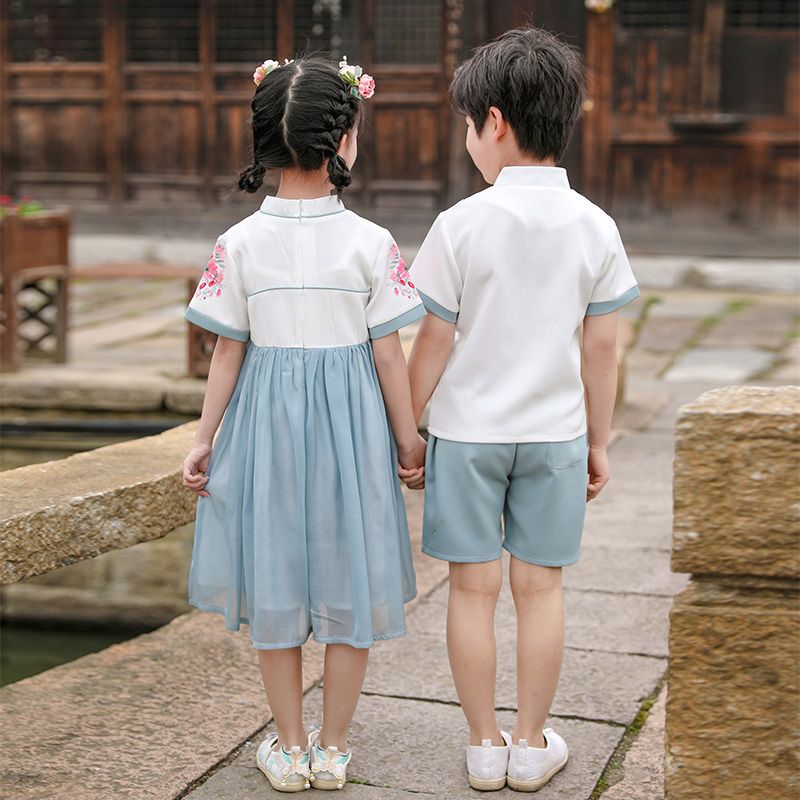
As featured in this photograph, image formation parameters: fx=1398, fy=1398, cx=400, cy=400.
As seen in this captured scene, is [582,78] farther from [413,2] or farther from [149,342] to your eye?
[413,2]

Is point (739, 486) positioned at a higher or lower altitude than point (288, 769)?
higher

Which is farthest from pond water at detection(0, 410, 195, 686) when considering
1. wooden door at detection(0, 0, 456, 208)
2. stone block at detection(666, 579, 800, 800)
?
wooden door at detection(0, 0, 456, 208)

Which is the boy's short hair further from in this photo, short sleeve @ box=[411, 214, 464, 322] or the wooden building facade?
the wooden building facade

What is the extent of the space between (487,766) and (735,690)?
575 millimetres

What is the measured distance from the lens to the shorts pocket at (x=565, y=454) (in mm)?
2422

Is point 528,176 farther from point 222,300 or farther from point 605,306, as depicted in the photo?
point 222,300

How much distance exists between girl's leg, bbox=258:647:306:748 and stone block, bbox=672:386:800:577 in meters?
0.77

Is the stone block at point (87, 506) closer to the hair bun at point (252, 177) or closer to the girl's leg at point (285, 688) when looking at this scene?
the girl's leg at point (285, 688)

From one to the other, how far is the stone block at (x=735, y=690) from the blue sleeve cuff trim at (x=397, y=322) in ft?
2.19

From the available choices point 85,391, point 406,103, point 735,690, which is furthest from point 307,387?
point 406,103

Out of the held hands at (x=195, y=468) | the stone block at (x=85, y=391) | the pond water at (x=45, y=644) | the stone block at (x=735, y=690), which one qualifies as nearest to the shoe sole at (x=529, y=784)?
the stone block at (x=735, y=690)

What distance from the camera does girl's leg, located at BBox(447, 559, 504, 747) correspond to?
2.48 metres

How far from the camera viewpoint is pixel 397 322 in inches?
94.5

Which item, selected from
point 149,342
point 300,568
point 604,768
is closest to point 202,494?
point 300,568
